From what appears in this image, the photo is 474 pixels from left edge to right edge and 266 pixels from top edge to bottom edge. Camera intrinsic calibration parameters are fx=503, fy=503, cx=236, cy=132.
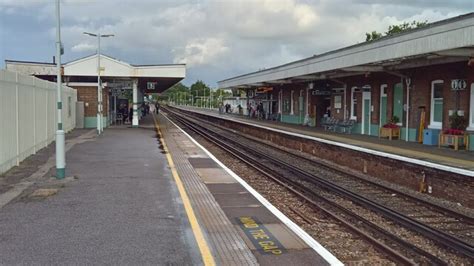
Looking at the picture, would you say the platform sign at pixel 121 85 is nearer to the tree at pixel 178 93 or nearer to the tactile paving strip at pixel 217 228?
the tactile paving strip at pixel 217 228

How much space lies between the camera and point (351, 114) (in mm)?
29141

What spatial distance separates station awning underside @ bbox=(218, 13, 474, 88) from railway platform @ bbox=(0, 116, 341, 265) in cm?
774

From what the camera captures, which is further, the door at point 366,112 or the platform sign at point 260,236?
the door at point 366,112

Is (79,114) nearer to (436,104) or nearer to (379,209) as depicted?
(436,104)

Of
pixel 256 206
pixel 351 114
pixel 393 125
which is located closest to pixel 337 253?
pixel 256 206

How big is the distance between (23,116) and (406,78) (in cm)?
1559

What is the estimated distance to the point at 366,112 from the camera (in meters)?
26.8

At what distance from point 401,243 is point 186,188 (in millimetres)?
4816

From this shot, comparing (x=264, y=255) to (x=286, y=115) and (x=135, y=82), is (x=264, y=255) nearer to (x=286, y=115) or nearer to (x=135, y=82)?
(x=135, y=82)

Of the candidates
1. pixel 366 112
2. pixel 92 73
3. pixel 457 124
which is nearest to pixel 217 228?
pixel 457 124

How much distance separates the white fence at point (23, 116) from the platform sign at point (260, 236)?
6924mm

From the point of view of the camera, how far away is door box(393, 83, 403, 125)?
→ 75.2 feet

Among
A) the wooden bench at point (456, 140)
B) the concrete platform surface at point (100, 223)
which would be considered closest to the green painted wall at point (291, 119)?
the wooden bench at point (456, 140)

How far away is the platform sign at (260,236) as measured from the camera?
633cm
